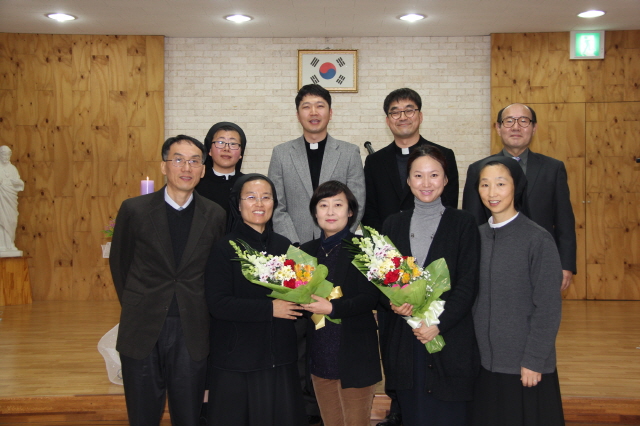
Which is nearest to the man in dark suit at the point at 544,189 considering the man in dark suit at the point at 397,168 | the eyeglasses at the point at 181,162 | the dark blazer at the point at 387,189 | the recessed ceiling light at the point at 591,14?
the dark blazer at the point at 387,189

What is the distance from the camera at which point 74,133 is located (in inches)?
308

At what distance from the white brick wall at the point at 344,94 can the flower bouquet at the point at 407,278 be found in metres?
5.69

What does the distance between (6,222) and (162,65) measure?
2855 mm

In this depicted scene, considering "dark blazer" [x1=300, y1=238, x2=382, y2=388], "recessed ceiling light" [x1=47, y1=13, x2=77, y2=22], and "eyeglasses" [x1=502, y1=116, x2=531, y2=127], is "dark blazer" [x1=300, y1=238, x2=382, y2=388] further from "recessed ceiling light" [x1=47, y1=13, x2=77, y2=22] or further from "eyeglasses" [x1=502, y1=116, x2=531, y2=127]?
"recessed ceiling light" [x1=47, y1=13, x2=77, y2=22]

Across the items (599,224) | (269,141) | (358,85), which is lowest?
(599,224)

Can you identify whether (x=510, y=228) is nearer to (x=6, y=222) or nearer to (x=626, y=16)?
(x=626, y=16)

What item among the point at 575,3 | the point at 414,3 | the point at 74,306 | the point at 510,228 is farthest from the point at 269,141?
the point at 510,228

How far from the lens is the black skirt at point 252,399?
2.46m

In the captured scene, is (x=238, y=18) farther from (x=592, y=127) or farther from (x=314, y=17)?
(x=592, y=127)

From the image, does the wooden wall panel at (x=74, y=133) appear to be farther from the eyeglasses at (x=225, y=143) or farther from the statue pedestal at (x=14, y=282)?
the eyeglasses at (x=225, y=143)

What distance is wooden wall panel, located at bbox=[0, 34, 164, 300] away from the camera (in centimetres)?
777

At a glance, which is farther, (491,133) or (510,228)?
(491,133)

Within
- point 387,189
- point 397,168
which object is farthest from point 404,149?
point 387,189

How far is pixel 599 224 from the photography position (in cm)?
773
